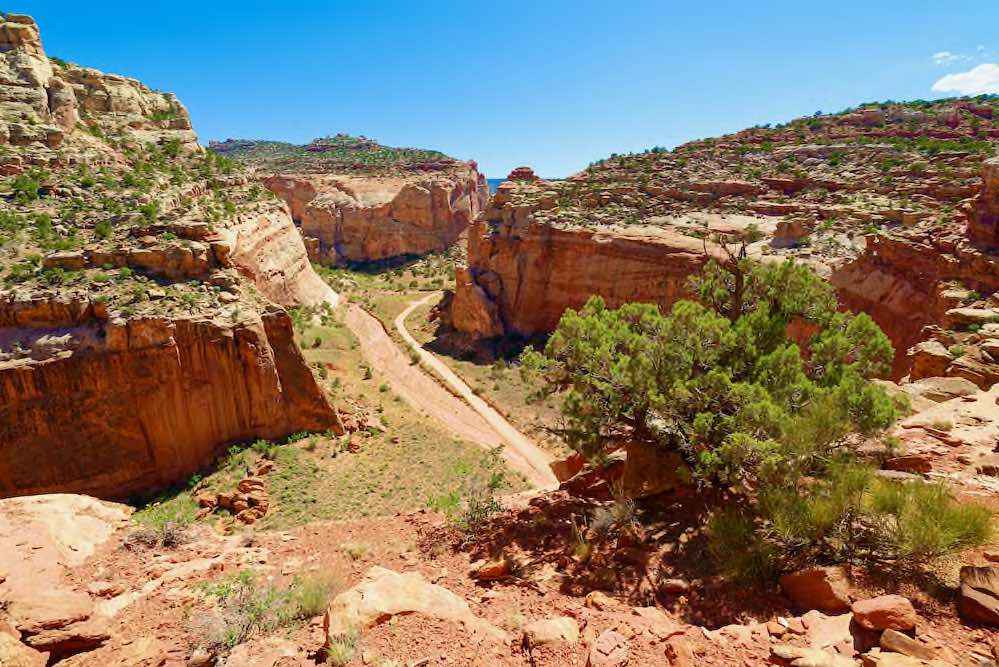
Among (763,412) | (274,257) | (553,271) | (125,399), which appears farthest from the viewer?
(553,271)

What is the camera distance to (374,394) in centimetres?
2853

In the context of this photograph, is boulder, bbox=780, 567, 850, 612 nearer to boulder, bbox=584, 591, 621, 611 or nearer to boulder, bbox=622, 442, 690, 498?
boulder, bbox=584, 591, 621, 611

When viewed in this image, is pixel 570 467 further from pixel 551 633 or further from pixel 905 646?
pixel 905 646

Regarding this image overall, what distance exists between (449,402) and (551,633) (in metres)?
25.6

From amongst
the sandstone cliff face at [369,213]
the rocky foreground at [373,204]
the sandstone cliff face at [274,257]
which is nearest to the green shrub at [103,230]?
the sandstone cliff face at [274,257]

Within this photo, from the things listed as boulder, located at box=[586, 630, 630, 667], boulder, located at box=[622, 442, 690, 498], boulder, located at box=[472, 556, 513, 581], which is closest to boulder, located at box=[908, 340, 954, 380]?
boulder, located at box=[622, 442, 690, 498]

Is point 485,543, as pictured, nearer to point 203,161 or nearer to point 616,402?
point 616,402

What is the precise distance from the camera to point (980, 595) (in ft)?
18.3

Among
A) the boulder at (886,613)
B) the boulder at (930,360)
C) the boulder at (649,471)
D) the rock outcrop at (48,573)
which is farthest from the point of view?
the boulder at (930,360)

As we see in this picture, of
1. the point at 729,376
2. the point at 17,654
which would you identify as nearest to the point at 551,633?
the point at 729,376

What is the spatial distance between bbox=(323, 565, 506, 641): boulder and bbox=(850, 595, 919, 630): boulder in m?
4.25

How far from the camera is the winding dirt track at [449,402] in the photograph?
25.2 meters

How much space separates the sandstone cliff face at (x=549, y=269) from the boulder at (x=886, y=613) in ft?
97.1

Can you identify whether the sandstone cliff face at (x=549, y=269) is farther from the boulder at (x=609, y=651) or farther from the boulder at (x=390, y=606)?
the boulder at (x=609, y=651)
